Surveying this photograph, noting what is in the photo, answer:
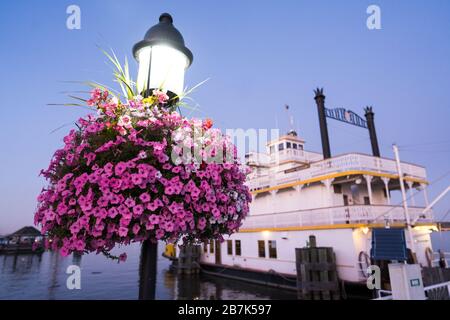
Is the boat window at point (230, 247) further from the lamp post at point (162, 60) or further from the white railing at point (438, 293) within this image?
the lamp post at point (162, 60)

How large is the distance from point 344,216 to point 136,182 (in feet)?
46.6

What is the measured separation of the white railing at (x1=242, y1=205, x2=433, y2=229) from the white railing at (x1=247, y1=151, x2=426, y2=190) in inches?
91.6

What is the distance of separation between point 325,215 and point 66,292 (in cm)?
2020

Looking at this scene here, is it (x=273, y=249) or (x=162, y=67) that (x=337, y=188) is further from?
(x=162, y=67)

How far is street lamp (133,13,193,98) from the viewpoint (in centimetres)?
288

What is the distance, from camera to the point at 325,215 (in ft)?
49.3

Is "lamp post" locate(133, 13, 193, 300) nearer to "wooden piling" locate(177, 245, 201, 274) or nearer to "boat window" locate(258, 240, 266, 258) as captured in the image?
"boat window" locate(258, 240, 266, 258)

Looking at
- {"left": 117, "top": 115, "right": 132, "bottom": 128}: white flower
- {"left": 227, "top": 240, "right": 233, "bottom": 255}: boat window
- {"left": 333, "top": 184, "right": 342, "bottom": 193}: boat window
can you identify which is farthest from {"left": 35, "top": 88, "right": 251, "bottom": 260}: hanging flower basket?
{"left": 227, "top": 240, "right": 233, "bottom": 255}: boat window

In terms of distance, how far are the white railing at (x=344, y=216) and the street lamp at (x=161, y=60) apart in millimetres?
13363

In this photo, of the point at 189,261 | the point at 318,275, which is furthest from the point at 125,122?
the point at 189,261

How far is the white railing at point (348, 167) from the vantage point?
50.6ft

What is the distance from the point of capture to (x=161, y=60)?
296 cm
